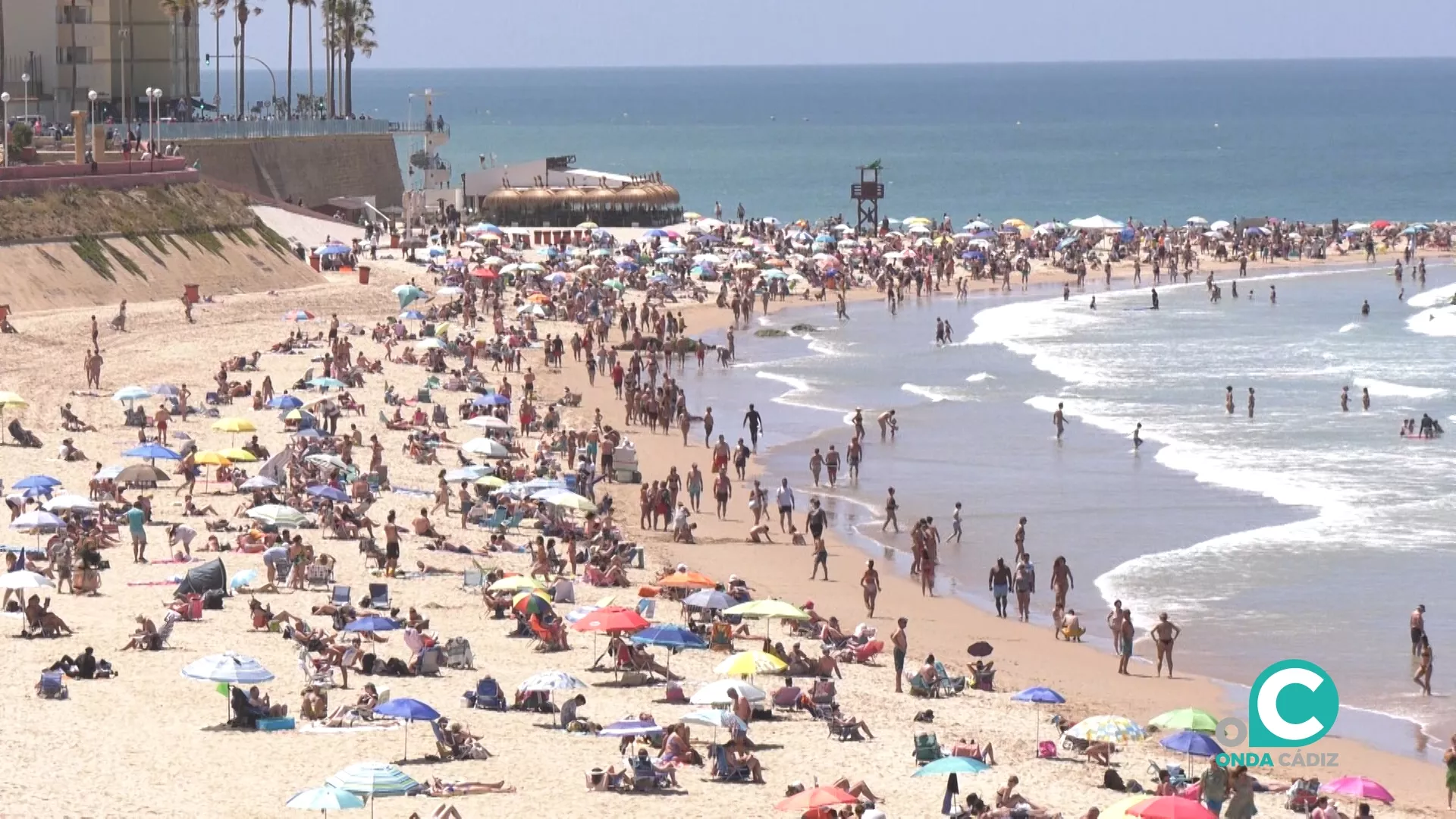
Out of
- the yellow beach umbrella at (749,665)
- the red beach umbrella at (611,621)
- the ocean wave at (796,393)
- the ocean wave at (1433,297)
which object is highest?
the ocean wave at (1433,297)

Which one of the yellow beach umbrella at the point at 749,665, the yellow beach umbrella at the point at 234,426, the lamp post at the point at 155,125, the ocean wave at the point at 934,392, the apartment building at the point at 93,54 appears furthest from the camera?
the apartment building at the point at 93,54

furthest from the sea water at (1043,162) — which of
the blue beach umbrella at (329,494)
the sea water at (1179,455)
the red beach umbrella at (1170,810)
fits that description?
the red beach umbrella at (1170,810)

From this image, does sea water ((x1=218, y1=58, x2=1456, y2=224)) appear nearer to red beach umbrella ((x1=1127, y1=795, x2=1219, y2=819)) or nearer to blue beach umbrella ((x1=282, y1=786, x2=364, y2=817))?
blue beach umbrella ((x1=282, y1=786, x2=364, y2=817))

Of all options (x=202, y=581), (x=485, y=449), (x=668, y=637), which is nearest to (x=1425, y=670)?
(x=668, y=637)

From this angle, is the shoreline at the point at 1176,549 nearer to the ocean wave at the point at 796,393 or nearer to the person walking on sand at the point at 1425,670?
the ocean wave at the point at 796,393

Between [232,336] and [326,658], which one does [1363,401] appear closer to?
[232,336]

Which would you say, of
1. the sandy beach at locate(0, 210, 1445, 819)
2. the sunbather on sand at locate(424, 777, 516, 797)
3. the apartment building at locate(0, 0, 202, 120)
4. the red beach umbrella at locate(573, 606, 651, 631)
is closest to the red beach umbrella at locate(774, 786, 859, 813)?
the sandy beach at locate(0, 210, 1445, 819)

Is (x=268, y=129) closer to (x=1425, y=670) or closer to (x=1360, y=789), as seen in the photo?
(x=1425, y=670)
